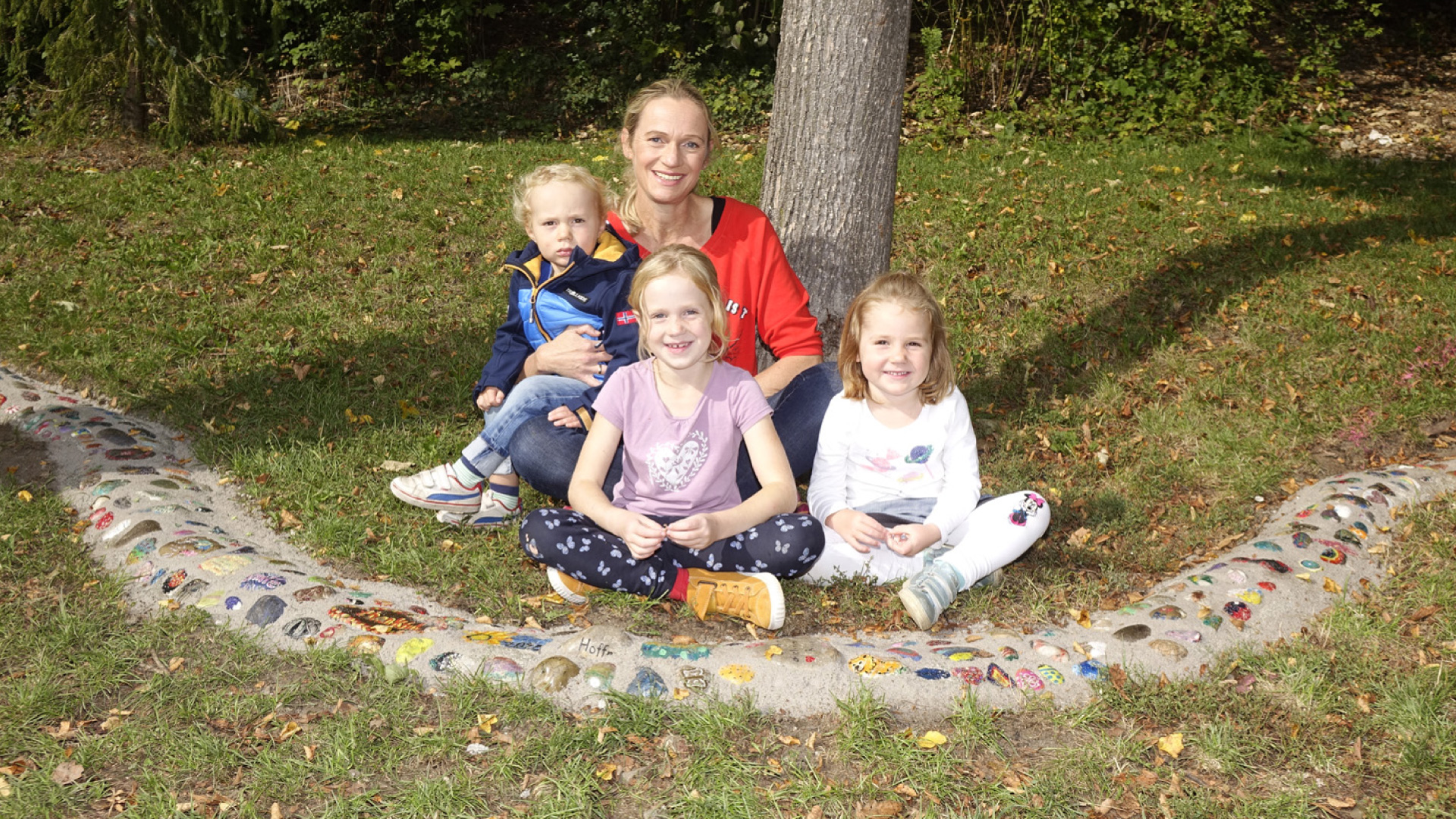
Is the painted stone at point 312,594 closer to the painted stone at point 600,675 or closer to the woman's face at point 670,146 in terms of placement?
the painted stone at point 600,675

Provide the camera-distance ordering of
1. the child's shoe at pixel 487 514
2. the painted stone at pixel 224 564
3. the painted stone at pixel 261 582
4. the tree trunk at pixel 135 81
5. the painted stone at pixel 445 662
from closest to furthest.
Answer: the painted stone at pixel 445 662
the painted stone at pixel 261 582
the painted stone at pixel 224 564
the child's shoe at pixel 487 514
the tree trunk at pixel 135 81

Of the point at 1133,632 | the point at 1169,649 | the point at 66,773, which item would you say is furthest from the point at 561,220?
the point at 1169,649

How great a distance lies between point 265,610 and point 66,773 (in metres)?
0.76

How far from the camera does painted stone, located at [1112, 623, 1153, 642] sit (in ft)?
11.2

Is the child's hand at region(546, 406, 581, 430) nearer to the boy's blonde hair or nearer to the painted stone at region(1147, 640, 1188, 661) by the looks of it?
the boy's blonde hair

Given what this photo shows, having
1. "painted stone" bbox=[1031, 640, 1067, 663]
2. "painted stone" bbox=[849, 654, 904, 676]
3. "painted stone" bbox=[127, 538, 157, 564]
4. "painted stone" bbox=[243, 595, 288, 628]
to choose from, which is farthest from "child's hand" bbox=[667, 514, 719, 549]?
"painted stone" bbox=[127, 538, 157, 564]

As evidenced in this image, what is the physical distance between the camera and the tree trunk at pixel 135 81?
939 centimetres

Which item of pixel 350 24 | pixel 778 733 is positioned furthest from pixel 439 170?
pixel 778 733

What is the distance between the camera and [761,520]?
3.58 meters

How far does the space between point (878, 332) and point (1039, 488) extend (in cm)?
144

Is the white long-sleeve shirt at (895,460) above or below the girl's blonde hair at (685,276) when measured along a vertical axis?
below

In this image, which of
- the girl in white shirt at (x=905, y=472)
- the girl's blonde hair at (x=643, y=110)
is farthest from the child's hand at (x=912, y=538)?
the girl's blonde hair at (x=643, y=110)

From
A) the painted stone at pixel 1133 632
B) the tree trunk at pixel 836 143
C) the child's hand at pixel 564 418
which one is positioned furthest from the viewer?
the tree trunk at pixel 836 143

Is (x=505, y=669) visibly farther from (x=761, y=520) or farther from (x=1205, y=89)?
(x=1205, y=89)
